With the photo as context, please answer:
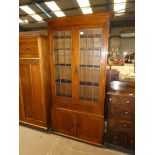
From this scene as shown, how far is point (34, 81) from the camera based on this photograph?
94.3 inches

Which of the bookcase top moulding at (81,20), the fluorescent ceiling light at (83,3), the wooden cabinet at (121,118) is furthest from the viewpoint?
the fluorescent ceiling light at (83,3)

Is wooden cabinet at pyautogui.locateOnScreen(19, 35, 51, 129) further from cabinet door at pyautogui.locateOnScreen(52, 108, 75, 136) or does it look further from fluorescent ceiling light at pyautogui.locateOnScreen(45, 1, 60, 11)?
fluorescent ceiling light at pyautogui.locateOnScreen(45, 1, 60, 11)

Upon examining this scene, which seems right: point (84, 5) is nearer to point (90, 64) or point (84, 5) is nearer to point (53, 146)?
point (90, 64)

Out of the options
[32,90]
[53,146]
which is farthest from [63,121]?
[32,90]

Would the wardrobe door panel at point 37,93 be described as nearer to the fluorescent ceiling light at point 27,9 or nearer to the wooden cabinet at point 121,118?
the wooden cabinet at point 121,118

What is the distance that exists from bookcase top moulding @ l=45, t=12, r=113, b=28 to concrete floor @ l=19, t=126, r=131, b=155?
6.56 feet

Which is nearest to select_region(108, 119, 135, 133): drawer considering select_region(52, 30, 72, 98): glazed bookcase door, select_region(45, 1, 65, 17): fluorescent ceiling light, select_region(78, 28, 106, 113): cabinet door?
select_region(78, 28, 106, 113): cabinet door

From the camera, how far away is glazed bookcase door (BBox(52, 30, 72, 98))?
2.23m

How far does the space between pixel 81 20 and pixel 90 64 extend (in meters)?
0.70

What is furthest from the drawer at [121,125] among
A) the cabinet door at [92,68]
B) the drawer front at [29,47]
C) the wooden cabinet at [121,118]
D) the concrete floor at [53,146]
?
the drawer front at [29,47]

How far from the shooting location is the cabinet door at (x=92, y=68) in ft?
6.49

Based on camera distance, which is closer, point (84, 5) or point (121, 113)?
point (121, 113)
